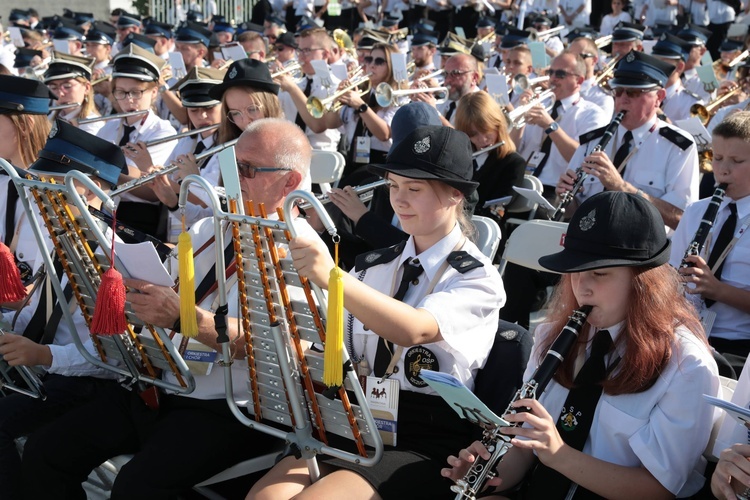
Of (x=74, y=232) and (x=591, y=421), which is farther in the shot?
(x=74, y=232)

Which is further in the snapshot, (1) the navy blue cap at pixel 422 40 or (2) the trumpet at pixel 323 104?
(1) the navy blue cap at pixel 422 40

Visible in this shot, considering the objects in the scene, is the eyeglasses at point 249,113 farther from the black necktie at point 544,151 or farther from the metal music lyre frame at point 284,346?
the black necktie at point 544,151

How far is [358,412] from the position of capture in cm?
267

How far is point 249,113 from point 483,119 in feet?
4.99

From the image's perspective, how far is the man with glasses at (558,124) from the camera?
6840mm

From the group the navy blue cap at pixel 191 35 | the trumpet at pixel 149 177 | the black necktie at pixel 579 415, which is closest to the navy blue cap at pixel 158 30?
the navy blue cap at pixel 191 35

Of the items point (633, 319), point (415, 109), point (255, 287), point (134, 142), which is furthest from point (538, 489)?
point (134, 142)

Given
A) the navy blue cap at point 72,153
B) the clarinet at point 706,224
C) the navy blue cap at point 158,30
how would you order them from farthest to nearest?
1. the navy blue cap at point 158,30
2. the clarinet at point 706,224
3. the navy blue cap at point 72,153

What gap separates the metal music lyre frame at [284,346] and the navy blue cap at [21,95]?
2173mm

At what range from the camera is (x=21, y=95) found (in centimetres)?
458

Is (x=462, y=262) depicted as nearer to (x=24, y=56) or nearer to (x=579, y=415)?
(x=579, y=415)

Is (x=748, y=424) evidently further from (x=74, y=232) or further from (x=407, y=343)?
(x=74, y=232)

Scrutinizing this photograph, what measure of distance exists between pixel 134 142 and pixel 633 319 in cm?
470

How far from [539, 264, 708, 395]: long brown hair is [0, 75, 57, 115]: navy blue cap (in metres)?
3.32
